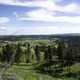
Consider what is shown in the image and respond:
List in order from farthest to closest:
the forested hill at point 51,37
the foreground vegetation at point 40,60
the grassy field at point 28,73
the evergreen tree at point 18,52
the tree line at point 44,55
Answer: the evergreen tree at point 18,52 < the forested hill at point 51,37 < the tree line at point 44,55 < the foreground vegetation at point 40,60 < the grassy field at point 28,73

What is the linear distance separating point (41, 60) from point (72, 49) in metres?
5.11

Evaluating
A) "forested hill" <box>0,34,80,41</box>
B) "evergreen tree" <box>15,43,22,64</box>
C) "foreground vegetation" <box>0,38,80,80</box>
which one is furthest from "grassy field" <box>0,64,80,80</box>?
"forested hill" <box>0,34,80,41</box>

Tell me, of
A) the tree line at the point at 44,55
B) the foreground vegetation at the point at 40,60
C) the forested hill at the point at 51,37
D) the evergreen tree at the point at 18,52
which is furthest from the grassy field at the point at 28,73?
the forested hill at the point at 51,37

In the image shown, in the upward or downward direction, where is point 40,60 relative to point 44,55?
downward

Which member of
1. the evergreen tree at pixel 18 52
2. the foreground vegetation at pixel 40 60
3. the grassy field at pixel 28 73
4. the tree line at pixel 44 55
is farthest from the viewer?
the evergreen tree at pixel 18 52

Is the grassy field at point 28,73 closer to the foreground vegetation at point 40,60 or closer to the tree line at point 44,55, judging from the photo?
the foreground vegetation at point 40,60

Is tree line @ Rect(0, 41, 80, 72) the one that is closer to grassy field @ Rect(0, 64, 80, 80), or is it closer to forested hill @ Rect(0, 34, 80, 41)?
forested hill @ Rect(0, 34, 80, 41)

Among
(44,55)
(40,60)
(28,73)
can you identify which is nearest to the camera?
(28,73)

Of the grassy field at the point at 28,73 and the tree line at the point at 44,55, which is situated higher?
the tree line at the point at 44,55

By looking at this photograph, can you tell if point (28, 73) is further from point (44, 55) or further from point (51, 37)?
point (51, 37)

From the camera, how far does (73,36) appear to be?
30.4 meters

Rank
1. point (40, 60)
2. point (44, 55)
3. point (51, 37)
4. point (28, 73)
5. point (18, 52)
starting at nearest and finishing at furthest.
A: point (28, 73) → point (40, 60) → point (44, 55) → point (18, 52) → point (51, 37)

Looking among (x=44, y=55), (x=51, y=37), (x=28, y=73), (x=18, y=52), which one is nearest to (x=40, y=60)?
(x=44, y=55)

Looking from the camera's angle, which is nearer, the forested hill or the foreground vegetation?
the foreground vegetation
